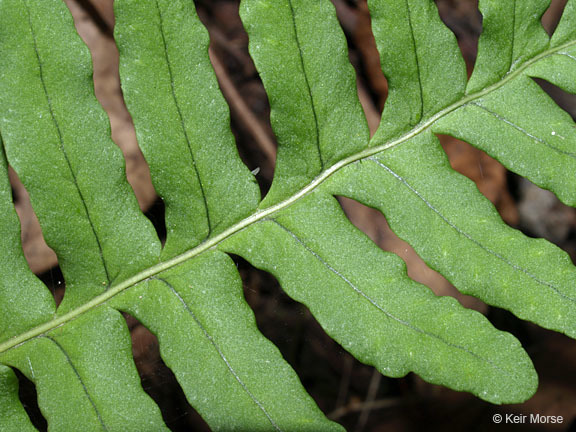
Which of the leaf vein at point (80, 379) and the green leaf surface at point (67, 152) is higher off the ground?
the green leaf surface at point (67, 152)

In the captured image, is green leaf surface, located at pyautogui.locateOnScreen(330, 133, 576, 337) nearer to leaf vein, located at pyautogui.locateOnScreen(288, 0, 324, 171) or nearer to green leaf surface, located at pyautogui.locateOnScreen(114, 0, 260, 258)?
leaf vein, located at pyautogui.locateOnScreen(288, 0, 324, 171)

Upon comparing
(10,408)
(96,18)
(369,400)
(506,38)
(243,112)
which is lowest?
(369,400)

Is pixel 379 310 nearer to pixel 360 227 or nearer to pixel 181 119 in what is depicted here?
pixel 181 119

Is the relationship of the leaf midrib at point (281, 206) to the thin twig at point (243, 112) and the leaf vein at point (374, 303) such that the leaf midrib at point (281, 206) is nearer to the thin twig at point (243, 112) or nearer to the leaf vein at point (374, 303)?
the leaf vein at point (374, 303)

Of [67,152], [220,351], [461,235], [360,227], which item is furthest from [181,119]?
[360,227]

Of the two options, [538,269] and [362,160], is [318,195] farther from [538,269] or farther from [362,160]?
[538,269]

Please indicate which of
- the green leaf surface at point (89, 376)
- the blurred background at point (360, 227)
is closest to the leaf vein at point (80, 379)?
the green leaf surface at point (89, 376)
